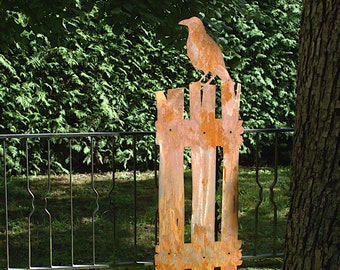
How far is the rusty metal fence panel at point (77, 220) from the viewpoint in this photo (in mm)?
3906

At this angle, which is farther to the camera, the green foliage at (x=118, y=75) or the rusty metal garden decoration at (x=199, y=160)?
the green foliage at (x=118, y=75)

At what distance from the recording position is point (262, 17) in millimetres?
5180

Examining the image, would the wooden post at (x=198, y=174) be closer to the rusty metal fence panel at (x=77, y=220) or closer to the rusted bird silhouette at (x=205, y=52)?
the rusted bird silhouette at (x=205, y=52)

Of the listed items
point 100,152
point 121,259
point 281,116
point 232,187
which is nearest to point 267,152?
point 281,116

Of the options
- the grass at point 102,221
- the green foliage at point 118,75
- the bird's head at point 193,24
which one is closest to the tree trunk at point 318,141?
the bird's head at point 193,24

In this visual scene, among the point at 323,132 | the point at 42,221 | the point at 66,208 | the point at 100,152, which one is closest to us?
the point at 323,132

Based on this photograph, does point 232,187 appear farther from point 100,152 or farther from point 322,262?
point 100,152

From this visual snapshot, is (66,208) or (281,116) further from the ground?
(281,116)

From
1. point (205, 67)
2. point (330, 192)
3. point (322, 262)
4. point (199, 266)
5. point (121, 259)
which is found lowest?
point (121, 259)

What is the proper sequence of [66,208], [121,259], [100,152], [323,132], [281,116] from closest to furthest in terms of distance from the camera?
[323,132] < [121,259] < [66,208] < [100,152] < [281,116]

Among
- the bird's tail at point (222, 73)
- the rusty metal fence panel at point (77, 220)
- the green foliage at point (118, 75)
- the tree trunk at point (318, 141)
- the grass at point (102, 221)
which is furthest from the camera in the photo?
the green foliage at point (118, 75)

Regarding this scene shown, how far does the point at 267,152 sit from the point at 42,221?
424cm

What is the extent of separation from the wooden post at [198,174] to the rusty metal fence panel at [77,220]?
767mm

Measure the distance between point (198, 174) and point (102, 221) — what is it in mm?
2901
